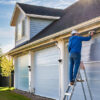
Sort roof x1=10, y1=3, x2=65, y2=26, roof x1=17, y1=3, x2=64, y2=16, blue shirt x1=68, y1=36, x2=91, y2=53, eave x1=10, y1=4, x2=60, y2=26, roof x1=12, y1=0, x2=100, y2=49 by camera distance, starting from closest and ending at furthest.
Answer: blue shirt x1=68, y1=36, x2=91, y2=53 < roof x1=12, y1=0, x2=100, y2=49 < eave x1=10, y1=4, x2=60, y2=26 < roof x1=10, y1=3, x2=65, y2=26 < roof x1=17, y1=3, x2=64, y2=16

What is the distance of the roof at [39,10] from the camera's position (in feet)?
52.7

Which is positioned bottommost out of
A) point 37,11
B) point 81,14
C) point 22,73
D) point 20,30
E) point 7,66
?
point 22,73

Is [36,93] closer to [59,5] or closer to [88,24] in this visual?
[88,24]

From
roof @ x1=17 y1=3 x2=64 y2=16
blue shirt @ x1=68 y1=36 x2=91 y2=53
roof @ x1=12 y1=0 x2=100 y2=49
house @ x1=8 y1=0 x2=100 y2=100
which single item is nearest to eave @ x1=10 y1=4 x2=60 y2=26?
house @ x1=8 y1=0 x2=100 y2=100

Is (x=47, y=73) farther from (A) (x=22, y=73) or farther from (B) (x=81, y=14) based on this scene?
(A) (x=22, y=73)

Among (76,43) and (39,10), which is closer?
(76,43)

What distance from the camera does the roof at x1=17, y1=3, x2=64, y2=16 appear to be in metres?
16.1

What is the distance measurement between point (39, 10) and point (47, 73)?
6669mm

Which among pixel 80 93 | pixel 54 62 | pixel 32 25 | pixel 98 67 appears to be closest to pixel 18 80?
pixel 32 25

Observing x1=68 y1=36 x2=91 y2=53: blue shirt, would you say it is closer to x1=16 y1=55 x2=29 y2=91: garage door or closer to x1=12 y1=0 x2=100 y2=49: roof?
x1=12 y1=0 x2=100 y2=49: roof

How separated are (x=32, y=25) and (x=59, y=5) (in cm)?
430

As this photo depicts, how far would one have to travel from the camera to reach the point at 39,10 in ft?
54.8

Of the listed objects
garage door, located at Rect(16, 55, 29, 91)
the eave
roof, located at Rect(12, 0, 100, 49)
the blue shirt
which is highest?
the eave

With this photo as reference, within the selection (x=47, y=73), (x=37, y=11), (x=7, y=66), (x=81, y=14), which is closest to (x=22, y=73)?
(x=7, y=66)
